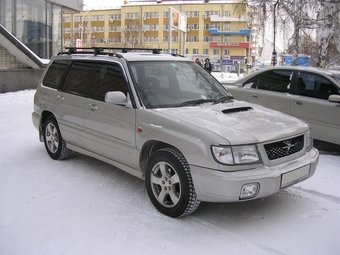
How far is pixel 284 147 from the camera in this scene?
3859mm

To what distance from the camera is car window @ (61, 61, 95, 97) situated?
523 centimetres

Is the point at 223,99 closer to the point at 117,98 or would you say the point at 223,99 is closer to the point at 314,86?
the point at 117,98

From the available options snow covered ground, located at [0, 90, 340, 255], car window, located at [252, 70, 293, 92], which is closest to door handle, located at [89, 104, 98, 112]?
snow covered ground, located at [0, 90, 340, 255]

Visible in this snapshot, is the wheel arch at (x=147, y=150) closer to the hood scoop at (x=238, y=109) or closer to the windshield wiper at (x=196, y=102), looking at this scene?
the windshield wiper at (x=196, y=102)

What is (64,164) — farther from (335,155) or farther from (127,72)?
(335,155)

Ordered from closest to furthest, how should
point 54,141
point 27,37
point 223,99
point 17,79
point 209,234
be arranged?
point 209,234 → point 223,99 → point 54,141 → point 17,79 → point 27,37

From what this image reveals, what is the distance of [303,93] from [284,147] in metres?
3.54

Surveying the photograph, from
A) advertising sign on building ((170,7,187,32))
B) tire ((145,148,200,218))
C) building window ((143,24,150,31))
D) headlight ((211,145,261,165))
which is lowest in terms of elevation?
tire ((145,148,200,218))

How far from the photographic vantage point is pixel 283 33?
16281 mm

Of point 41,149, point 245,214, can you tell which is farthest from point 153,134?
point 41,149

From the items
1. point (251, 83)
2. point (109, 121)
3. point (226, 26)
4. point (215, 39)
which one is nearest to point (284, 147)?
point (109, 121)

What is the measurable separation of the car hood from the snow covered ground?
91cm

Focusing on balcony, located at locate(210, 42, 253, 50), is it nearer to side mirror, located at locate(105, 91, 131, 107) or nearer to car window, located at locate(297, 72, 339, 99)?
car window, located at locate(297, 72, 339, 99)

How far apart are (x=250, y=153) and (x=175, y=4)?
3389 inches
